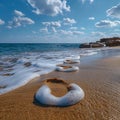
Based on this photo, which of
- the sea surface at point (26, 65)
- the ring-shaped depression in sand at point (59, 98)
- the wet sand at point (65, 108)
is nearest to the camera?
the wet sand at point (65, 108)

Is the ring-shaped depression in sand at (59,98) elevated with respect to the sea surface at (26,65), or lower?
elevated

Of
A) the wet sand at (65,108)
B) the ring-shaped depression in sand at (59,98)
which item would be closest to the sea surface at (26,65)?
the wet sand at (65,108)

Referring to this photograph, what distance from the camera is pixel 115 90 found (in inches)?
139

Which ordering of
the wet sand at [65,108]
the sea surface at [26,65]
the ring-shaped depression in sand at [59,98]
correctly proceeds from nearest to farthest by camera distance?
1. the wet sand at [65,108]
2. the ring-shaped depression in sand at [59,98]
3. the sea surface at [26,65]

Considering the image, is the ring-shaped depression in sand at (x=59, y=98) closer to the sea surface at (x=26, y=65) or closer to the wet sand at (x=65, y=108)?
the wet sand at (x=65, y=108)

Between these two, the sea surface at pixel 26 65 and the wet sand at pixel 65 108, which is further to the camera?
the sea surface at pixel 26 65

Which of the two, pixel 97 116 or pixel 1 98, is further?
pixel 1 98

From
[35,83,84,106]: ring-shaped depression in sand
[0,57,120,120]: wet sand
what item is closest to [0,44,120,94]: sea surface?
[0,57,120,120]: wet sand

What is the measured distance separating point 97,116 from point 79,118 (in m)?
0.30

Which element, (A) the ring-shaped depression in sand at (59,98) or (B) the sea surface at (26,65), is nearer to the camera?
(A) the ring-shaped depression in sand at (59,98)

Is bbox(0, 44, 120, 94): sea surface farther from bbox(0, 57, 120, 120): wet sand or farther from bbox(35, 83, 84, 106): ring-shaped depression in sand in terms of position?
bbox(35, 83, 84, 106): ring-shaped depression in sand

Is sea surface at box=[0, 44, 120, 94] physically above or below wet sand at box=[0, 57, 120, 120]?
below

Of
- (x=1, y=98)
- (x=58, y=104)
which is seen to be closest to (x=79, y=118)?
(x=58, y=104)

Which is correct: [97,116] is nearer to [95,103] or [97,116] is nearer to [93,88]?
[95,103]
